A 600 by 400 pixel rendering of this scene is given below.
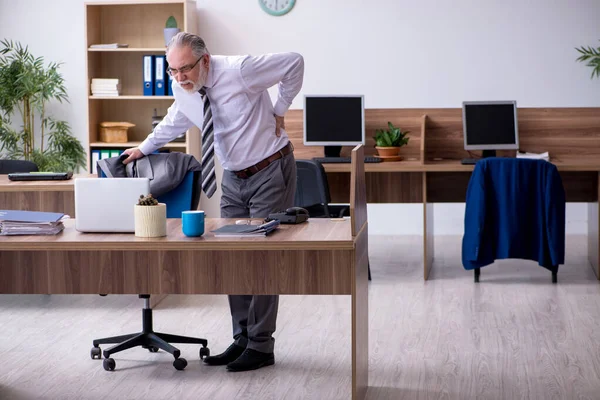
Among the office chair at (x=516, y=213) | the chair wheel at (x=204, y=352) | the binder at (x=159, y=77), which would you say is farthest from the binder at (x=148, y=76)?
the chair wheel at (x=204, y=352)

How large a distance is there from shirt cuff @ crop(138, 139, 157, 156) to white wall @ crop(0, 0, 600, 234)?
3.53m

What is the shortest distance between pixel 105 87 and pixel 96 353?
3.80 meters

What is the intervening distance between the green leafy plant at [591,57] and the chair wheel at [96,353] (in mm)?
4738

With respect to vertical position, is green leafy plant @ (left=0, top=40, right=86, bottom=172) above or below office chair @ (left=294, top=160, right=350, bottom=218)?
above

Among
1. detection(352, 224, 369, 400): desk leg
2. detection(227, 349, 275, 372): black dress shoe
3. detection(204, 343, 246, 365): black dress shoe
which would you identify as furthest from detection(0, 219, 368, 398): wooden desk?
detection(204, 343, 246, 365): black dress shoe

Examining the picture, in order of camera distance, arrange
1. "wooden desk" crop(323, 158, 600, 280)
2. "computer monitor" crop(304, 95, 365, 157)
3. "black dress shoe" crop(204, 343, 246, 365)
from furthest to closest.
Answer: "computer monitor" crop(304, 95, 365, 157) < "wooden desk" crop(323, 158, 600, 280) < "black dress shoe" crop(204, 343, 246, 365)

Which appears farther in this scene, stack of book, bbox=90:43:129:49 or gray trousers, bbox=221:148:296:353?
stack of book, bbox=90:43:129:49

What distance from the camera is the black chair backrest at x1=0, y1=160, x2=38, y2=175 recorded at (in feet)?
16.9

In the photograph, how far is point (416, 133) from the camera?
5824 mm

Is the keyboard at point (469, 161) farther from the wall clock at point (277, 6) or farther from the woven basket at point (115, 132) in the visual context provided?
the woven basket at point (115, 132)

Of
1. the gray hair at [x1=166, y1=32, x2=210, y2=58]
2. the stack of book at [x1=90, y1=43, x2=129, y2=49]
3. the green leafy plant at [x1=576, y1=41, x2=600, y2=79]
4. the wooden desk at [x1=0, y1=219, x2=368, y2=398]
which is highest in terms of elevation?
the stack of book at [x1=90, y1=43, x2=129, y2=49]

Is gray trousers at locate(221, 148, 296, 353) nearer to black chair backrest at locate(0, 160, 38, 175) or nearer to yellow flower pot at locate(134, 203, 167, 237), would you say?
yellow flower pot at locate(134, 203, 167, 237)

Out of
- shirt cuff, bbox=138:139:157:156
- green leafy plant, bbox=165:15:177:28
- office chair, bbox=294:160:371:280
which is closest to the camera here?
shirt cuff, bbox=138:139:157:156

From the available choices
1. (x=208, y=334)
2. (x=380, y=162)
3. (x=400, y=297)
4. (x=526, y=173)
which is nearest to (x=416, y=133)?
(x=380, y=162)
